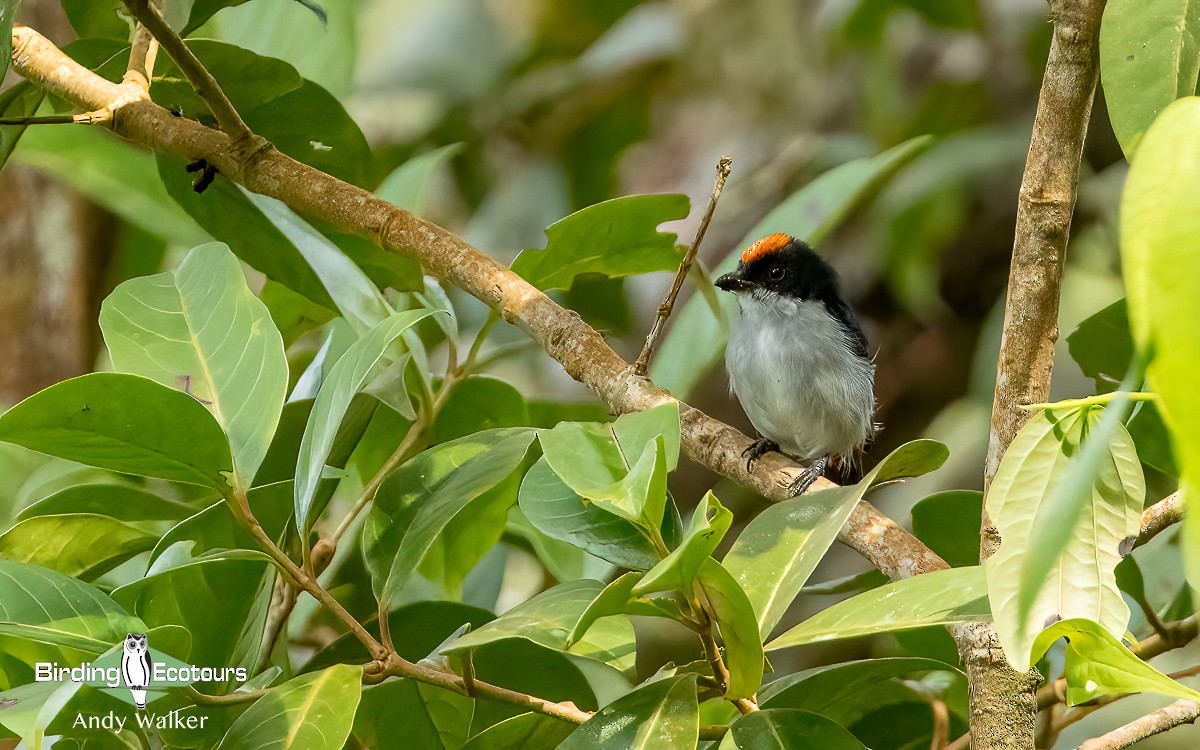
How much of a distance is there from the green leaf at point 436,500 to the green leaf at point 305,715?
0.16 meters

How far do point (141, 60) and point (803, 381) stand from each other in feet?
5.25

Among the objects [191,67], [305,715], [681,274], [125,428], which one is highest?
[191,67]

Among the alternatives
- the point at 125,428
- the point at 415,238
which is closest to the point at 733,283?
the point at 415,238

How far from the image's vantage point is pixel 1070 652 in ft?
2.27

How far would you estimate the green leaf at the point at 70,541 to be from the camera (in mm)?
1140

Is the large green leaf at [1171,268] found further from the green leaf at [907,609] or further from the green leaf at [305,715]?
the green leaf at [305,715]

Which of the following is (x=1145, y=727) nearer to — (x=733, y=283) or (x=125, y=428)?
(x=125, y=428)

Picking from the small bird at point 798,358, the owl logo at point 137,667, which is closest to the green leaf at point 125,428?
the owl logo at point 137,667

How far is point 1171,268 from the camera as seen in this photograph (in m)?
0.33

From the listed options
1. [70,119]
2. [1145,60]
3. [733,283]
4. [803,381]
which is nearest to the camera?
[1145,60]

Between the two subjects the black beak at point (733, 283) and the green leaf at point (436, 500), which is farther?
the black beak at point (733, 283)

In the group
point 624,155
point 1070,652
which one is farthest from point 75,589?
point 624,155

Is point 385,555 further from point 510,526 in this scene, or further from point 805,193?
point 805,193

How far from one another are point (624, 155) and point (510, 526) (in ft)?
8.53
